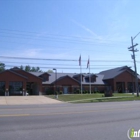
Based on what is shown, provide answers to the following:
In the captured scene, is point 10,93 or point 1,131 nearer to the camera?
point 1,131

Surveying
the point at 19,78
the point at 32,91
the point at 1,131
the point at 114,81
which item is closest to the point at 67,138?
the point at 1,131

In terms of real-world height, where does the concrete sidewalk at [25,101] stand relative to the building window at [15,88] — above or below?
below

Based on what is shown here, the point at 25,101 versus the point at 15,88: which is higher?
the point at 15,88

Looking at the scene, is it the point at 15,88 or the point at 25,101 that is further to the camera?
the point at 15,88

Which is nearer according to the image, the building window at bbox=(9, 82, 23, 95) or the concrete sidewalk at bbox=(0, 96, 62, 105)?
the concrete sidewalk at bbox=(0, 96, 62, 105)

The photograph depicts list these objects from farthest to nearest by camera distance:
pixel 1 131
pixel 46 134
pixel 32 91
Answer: pixel 32 91 < pixel 1 131 < pixel 46 134

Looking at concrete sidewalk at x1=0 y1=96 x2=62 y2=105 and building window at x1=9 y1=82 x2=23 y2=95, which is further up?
building window at x1=9 y1=82 x2=23 y2=95

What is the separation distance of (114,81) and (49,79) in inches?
744

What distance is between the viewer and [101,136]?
717 centimetres

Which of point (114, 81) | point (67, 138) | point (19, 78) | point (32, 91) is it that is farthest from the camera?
point (114, 81)

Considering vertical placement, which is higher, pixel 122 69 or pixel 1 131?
pixel 122 69

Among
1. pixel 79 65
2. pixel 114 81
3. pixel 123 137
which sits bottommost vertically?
pixel 123 137

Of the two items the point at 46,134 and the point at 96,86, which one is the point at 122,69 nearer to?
the point at 96,86

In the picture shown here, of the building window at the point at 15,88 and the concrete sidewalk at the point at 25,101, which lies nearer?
the concrete sidewalk at the point at 25,101
